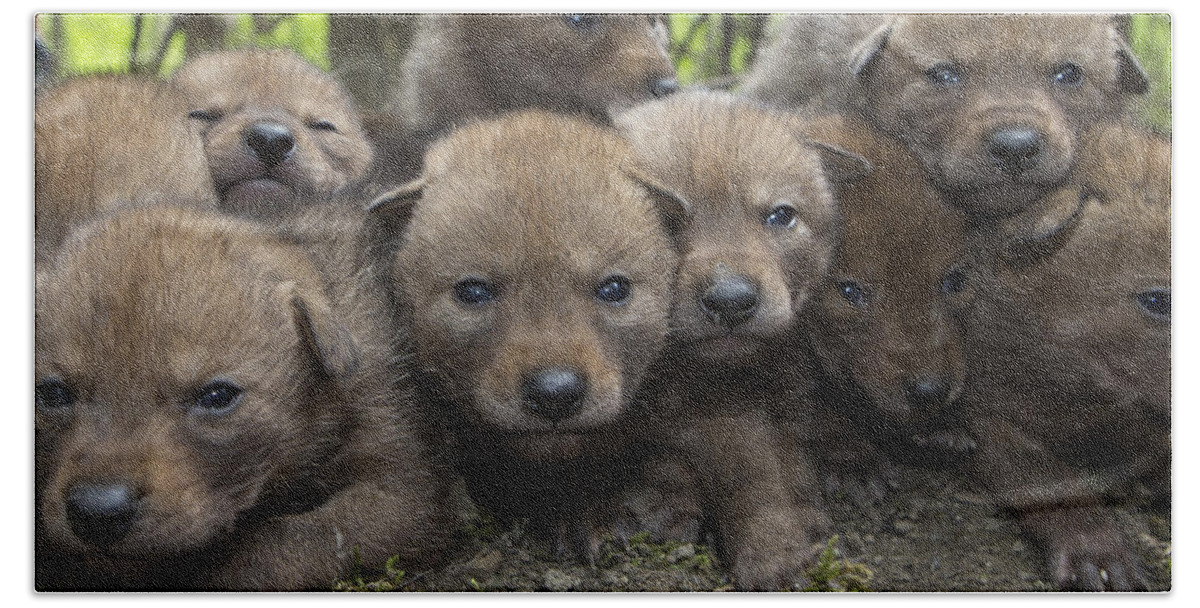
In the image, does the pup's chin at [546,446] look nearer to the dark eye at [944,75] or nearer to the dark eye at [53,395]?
the dark eye at [53,395]

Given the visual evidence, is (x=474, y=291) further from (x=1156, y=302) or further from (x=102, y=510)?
(x=1156, y=302)

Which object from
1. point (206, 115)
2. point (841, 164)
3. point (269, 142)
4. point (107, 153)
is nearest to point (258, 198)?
point (269, 142)

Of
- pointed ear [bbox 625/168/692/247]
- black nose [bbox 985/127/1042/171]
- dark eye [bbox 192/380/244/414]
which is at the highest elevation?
black nose [bbox 985/127/1042/171]

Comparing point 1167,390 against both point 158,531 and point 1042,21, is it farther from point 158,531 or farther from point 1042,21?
point 158,531

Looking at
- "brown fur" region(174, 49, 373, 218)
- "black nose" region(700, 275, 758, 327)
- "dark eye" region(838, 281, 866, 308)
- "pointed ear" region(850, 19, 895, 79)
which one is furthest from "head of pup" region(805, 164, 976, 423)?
"brown fur" region(174, 49, 373, 218)

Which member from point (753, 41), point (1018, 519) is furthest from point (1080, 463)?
point (753, 41)

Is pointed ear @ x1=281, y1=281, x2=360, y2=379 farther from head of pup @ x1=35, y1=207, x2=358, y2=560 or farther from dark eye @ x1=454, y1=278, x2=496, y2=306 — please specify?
dark eye @ x1=454, y1=278, x2=496, y2=306

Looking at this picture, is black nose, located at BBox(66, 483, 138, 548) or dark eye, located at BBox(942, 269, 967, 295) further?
dark eye, located at BBox(942, 269, 967, 295)

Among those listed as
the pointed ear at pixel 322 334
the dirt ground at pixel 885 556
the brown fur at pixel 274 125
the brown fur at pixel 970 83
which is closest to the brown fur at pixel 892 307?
the brown fur at pixel 970 83
